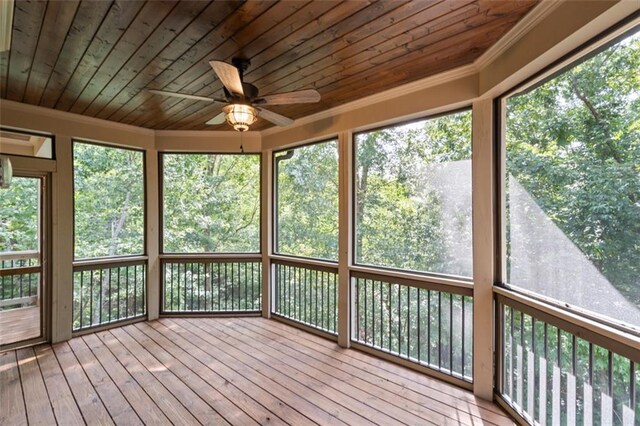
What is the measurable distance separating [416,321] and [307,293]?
152 cm

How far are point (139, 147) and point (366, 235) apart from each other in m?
3.24

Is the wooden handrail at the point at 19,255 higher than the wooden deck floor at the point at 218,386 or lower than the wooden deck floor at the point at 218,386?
higher

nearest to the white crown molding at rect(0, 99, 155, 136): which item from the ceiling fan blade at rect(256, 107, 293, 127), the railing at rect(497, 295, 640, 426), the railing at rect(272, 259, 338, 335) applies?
the ceiling fan blade at rect(256, 107, 293, 127)

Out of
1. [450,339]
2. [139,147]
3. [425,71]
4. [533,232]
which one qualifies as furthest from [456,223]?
[139,147]

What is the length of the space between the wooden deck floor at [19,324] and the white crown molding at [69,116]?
2.20 meters

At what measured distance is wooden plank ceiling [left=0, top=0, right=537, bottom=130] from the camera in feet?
5.84

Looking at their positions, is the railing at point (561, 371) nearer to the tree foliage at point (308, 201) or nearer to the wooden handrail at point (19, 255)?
the tree foliage at point (308, 201)

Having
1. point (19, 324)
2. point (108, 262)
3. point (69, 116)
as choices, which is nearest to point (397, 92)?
point (69, 116)

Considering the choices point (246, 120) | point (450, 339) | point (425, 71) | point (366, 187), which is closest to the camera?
point (246, 120)

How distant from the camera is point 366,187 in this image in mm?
3350

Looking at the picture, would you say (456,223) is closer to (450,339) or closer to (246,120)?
(450,339)

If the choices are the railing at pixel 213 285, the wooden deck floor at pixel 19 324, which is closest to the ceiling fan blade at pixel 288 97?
the railing at pixel 213 285

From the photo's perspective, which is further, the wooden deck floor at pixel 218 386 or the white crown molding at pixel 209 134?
the white crown molding at pixel 209 134

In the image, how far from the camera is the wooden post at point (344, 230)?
3412 mm
